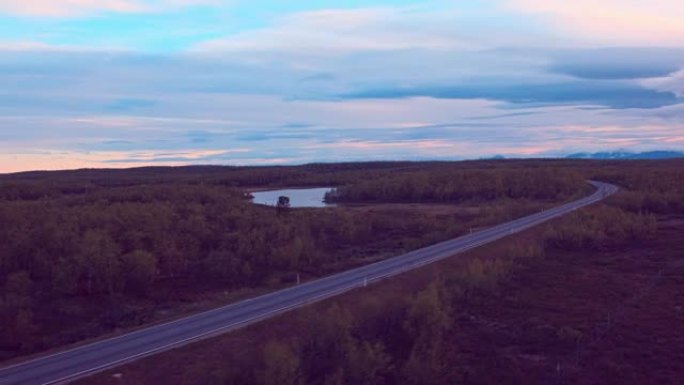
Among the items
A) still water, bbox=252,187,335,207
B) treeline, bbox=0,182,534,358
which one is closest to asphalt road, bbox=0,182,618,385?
treeline, bbox=0,182,534,358

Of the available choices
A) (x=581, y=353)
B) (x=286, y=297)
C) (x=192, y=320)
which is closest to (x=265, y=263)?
(x=286, y=297)

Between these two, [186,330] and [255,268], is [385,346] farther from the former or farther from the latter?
[255,268]

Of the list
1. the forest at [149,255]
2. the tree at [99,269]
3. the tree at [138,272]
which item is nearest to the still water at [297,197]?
the forest at [149,255]

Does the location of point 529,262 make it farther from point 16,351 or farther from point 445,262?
point 16,351

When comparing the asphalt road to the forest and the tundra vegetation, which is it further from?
the forest

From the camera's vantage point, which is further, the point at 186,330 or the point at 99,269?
the point at 99,269

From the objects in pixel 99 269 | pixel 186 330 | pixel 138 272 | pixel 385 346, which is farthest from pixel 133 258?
pixel 385 346

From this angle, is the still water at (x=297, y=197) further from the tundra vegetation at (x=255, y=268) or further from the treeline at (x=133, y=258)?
the treeline at (x=133, y=258)
